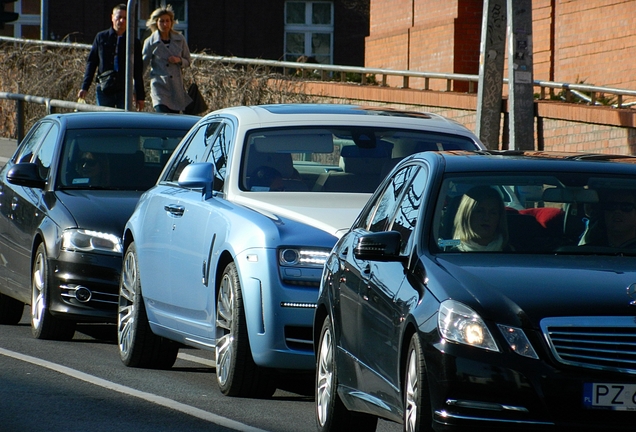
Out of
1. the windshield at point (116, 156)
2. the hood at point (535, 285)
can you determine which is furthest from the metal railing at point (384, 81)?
the hood at point (535, 285)

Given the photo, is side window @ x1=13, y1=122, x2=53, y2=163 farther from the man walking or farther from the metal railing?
the man walking

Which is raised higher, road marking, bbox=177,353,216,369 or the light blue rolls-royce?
the light blue rolls-royce

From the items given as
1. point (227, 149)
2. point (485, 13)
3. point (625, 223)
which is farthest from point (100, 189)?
point (625, 223)

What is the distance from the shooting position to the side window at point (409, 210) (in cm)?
662

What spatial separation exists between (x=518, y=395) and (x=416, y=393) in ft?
1.49

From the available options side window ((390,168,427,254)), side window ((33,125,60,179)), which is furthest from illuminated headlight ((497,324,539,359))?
side window ((33,125,60,179))

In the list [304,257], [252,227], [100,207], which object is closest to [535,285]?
[304,257]

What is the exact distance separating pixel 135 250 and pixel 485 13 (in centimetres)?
541

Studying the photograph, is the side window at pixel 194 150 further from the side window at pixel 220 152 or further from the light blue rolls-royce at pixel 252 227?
the side window at pixel 220 152

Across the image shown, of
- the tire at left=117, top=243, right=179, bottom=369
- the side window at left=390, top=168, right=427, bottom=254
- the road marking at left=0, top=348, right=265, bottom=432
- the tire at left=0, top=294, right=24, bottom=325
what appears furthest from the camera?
the tire at left=0, top=294, right=24, bottom=325

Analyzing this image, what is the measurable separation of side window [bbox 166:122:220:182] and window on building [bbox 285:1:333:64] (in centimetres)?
4533

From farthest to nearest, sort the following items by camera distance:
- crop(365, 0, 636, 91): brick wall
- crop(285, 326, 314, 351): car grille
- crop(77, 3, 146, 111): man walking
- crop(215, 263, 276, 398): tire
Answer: crop(365, 0, 636, 91): brick wall → crop(77, 3, 146, 111): man walking → crop(215, 263, 276, 398): tire → crop(285, 326, 314, 351): car grille

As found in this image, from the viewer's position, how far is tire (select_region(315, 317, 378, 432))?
7.17 m

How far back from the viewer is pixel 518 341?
5.62m
